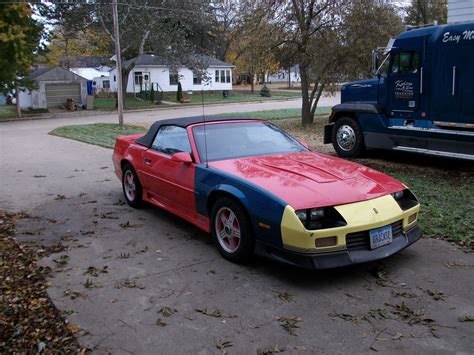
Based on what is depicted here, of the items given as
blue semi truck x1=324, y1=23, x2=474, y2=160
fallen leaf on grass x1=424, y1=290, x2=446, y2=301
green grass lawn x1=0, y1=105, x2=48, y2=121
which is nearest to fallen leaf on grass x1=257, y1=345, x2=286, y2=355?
fallen leaf on grass x1=424, y1=290, x2=446, y2=301

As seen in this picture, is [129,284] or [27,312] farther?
[129,284]

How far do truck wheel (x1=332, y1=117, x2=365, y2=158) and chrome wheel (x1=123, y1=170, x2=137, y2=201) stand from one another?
587 cm

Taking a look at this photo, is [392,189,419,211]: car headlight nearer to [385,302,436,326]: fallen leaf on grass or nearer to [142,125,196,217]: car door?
[385,302,436,326]: fallen leaf on grass

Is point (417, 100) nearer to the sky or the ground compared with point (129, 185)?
nearer to the sky

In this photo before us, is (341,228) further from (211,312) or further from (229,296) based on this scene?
(211,312)

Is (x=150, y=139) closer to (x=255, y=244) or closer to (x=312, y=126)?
(x=255, y=244)

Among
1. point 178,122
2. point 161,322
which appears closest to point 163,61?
point 178,122

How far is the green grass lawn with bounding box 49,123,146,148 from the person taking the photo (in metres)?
15.8

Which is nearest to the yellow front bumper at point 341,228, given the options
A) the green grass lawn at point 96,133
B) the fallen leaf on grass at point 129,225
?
the fallen leaf on grass at point 129,225

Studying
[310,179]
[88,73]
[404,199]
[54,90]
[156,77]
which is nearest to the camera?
[310,179]

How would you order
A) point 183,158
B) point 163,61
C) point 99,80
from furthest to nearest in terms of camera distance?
point 99,80, point 163,61, point 183,158

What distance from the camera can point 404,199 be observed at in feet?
16.8

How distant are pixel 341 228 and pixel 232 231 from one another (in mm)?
1169

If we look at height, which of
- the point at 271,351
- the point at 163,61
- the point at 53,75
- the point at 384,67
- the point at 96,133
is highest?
the point at 163,61
